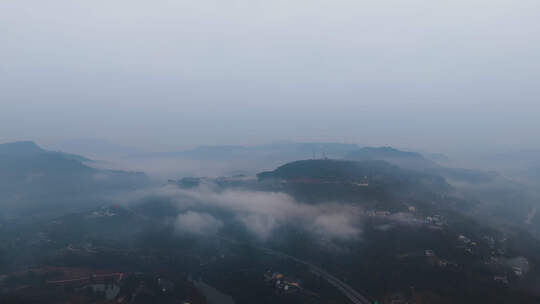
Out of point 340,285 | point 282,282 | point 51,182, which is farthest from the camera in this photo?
point 51,182

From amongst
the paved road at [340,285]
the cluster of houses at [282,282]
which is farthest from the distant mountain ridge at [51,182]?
the paved road at [340,285]

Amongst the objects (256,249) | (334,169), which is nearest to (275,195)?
(334,169)

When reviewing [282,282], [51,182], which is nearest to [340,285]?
[282,282]

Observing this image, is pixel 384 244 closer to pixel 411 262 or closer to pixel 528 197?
pixel 411 262

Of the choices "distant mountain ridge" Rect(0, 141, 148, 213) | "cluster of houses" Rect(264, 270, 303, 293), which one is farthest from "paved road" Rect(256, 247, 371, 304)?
"distant mountain ridge" Rect(0, 141, 148, 213)

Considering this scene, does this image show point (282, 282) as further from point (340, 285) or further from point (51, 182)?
point (51, 182)

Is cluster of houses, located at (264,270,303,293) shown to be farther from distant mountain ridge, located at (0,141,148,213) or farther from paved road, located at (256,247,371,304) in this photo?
distant mountain ridge, located at (0,141,148,213)

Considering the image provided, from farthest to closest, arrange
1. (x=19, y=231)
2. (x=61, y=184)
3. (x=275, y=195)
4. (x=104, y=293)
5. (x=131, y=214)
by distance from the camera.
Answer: (x=61, y=184), (x=275, y=195), (x=131, y=214), (x=19, y=231), (x=104, y=293)

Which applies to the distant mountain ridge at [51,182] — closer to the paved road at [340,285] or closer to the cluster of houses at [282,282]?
the cluster of houses at [282,282]

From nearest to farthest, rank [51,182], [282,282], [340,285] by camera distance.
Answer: [340,285], [282,282], [51,182]

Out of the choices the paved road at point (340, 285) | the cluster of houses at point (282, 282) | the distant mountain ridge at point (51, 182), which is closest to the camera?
the paved road at point (340, 285)

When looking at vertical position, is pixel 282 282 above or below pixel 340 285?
above
